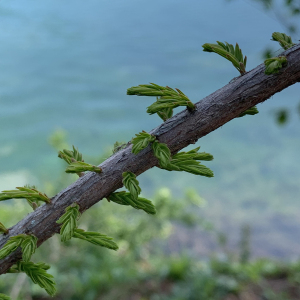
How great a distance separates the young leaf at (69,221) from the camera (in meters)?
0.49

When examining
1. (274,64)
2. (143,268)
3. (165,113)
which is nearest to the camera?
(274,64)

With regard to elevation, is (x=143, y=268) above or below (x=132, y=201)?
above

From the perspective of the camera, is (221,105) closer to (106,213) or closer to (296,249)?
(106,213)

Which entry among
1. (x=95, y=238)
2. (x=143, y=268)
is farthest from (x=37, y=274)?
(x=143, y=268)

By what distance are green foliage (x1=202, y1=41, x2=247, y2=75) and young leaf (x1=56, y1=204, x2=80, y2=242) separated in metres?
0.29

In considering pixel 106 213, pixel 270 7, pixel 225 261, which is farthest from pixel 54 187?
pixel 270 7

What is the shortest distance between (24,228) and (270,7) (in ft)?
5.53

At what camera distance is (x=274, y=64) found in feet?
1.56

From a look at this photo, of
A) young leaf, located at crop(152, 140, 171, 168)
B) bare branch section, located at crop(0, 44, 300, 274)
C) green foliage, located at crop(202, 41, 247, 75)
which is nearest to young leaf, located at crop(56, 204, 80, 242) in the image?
bare branch section, located at crop(0, 44, 300, 274)

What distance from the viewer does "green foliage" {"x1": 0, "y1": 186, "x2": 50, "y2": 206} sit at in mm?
549

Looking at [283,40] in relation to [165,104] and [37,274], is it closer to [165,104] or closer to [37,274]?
[165,104]

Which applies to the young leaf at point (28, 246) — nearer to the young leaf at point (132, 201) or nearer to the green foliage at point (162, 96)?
the young leaf at point (132, 201)

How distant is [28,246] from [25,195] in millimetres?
82

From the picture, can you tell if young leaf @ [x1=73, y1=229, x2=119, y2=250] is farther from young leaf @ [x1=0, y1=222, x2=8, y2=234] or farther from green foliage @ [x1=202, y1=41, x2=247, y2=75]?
green foliage @ [x1=202, y1=41, x2=247, y2=75]
